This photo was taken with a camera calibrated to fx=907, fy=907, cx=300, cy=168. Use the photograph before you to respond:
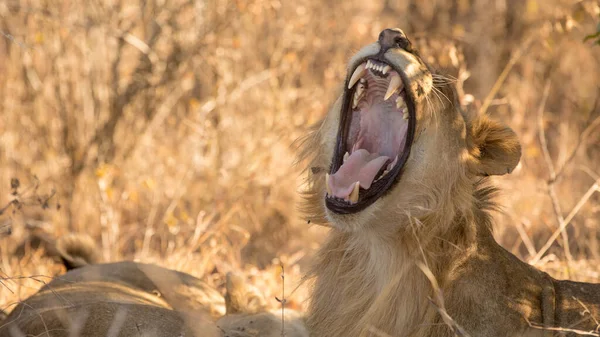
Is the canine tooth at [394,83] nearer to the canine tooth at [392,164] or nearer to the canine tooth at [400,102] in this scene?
the canine tooth at [400,102]

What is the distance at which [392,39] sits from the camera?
362 cm

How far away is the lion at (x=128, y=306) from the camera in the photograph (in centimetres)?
387

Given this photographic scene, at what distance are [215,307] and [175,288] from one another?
0.28m

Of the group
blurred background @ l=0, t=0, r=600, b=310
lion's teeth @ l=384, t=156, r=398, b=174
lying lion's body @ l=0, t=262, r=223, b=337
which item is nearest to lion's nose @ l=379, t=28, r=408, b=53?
lion's teeth @ l=384, t=156, r=398, b=174

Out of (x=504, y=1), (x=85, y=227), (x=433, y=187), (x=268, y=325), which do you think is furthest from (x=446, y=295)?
(x=504, y=1)

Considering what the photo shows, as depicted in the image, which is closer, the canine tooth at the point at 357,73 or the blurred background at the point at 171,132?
the canine tooth at the point at 357,73

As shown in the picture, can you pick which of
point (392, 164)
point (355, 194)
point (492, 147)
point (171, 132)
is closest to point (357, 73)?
point (392, 164)

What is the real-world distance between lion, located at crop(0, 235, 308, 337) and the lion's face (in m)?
0.83

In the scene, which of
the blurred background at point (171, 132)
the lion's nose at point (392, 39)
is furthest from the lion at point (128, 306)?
the lion's nose at point (392, 39)

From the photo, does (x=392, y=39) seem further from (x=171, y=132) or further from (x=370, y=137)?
(x=171, y=132)

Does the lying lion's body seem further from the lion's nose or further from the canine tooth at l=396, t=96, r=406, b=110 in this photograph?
the lion's nose

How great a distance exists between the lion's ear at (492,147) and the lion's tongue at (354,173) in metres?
0.38

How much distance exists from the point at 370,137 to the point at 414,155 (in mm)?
433

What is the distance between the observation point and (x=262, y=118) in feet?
25.0
